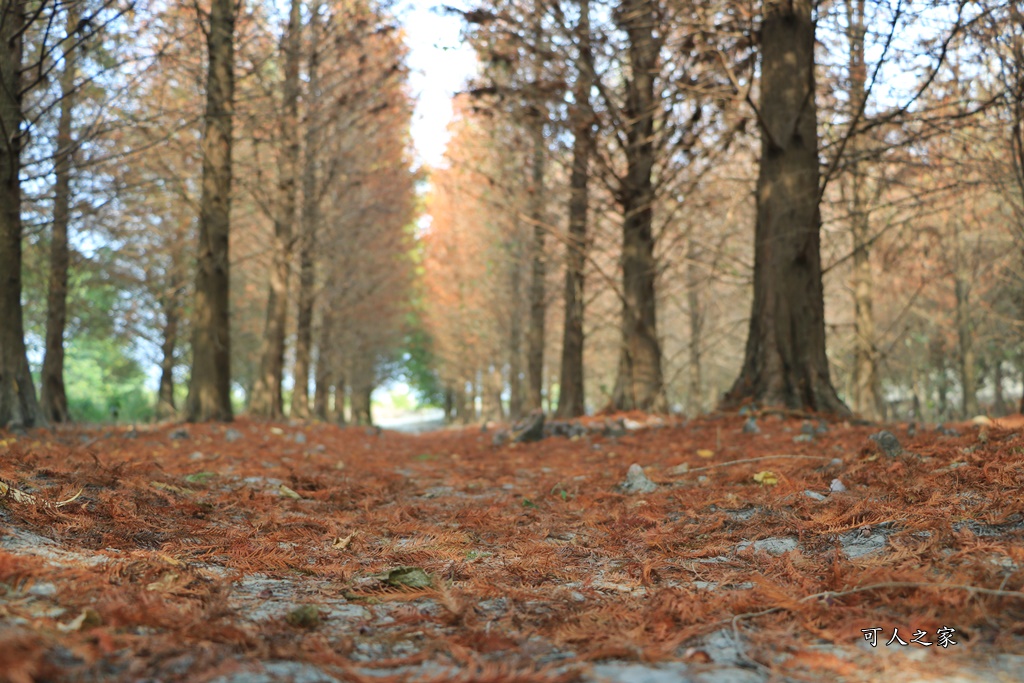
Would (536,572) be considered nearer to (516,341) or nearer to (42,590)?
(42,590)

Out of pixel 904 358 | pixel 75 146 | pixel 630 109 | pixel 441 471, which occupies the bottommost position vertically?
pixel 441 471

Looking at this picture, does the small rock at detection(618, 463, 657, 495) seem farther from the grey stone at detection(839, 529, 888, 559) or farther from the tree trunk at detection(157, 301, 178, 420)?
the tree trunk at detection(157, 301, 178, 420)

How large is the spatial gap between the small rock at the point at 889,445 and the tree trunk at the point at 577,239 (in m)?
6.32

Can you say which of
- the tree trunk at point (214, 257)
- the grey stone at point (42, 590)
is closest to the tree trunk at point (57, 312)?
Result: the tree trunk at point (214, 257)

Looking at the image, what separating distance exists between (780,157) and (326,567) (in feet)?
22.4

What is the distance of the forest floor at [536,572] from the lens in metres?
1.79

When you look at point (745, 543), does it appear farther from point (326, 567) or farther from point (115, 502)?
point (115, 502)

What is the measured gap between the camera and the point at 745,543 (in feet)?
10.5

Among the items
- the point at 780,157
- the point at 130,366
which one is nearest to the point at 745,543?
the point at 780,157

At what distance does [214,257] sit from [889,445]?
375 inches

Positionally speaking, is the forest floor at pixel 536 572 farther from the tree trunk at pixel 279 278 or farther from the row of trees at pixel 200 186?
the tree trunk at pixel 279 278

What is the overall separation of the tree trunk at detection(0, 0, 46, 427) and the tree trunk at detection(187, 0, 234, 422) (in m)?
3.32

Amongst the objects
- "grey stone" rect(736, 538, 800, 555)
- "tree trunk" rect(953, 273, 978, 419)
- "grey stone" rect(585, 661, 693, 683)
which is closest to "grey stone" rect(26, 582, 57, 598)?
"grey stone" rect(585, 661, 693, 683)

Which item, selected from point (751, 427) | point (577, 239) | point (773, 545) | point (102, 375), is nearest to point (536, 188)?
point (577, 239)
